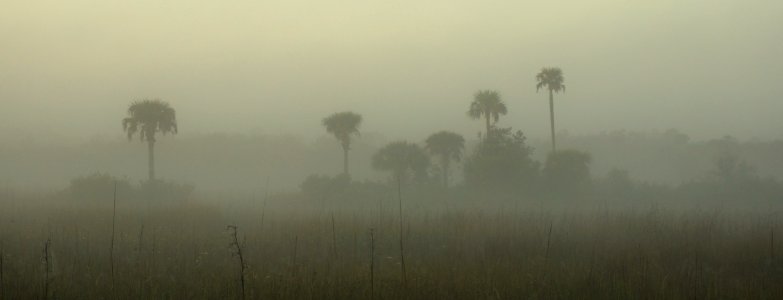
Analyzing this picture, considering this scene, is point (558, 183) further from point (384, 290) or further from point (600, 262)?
point (384, 290)

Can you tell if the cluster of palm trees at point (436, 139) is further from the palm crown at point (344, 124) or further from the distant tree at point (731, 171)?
the distant tree at point (731, 171)

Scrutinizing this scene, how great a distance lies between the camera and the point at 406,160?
4238 centimetres

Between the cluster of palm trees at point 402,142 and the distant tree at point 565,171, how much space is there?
152 inches

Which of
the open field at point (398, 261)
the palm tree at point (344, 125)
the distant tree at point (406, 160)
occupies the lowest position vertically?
the open field at point (398, 261)

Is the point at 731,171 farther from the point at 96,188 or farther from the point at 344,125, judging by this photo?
the point at 96,188

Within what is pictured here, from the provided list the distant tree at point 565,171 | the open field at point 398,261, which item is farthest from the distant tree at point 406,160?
the open field at point 398,261

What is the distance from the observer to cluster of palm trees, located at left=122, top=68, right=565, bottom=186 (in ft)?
137

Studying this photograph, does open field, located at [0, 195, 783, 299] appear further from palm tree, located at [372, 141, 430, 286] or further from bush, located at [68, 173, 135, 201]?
palm tree, located at [372, 141, 430, 286]

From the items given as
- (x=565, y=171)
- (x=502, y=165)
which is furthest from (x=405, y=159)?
(x=565, y=171)

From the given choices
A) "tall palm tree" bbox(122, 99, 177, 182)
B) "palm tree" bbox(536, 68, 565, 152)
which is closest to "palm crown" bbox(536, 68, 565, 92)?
"palm tree" bbox(536, 68, 565, 152)

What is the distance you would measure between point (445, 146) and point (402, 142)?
4.32m

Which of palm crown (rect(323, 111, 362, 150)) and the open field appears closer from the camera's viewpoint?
the open field

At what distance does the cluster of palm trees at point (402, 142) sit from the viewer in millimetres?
41906

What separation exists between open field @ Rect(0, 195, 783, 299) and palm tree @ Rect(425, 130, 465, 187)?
3024 cm
